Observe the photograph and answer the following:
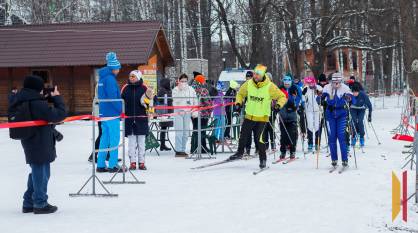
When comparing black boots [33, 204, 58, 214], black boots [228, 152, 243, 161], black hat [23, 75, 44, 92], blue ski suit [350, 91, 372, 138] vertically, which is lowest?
black boots [33, 204, 58, 214]

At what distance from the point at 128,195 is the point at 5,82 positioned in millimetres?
24909

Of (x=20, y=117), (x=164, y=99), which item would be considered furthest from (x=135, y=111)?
(x=164, y=99)

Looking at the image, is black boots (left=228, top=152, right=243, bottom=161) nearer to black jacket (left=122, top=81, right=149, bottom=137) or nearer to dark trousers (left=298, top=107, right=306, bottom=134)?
black jacket (left=122, top=81, right=149, bottom=137)

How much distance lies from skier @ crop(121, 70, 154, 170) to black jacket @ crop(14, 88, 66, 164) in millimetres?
3926

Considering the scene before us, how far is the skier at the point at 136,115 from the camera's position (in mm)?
11438

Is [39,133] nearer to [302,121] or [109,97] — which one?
[109,97]

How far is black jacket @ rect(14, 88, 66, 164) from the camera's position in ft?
24.1

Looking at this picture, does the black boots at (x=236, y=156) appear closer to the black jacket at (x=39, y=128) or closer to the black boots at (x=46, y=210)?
the black boots at (x=46, y=210)

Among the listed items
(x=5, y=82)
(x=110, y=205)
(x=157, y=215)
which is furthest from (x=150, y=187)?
(x=5, y=82)

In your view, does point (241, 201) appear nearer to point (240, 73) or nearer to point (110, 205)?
point (110, 205)

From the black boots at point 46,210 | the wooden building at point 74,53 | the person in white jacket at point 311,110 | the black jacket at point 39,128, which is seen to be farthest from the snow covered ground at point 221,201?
the wooden building at point 74,53

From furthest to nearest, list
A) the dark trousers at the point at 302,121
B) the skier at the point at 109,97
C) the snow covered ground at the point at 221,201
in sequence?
the dark trousers at the point at 302,121 → the skier at the point at 109,97 → the snow covered ground at the point at 221,201

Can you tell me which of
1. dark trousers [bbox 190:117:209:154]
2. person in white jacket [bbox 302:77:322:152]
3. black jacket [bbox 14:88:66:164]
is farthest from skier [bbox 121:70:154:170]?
person in white jacket [bbox 302:77:322:152]

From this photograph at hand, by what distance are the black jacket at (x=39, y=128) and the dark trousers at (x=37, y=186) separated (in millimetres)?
113
